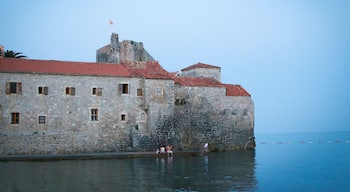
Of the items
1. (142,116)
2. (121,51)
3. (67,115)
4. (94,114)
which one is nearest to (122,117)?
(142,116)

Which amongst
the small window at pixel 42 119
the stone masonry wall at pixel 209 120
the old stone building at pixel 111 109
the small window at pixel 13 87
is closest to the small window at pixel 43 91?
the old stone building at pixel 111 109

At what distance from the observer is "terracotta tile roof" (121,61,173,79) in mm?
37719

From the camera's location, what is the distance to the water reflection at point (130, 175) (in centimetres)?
1980

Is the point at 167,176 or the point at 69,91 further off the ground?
the point at 69,91

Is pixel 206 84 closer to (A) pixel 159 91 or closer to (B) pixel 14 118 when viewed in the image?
(A) pixel 159 91

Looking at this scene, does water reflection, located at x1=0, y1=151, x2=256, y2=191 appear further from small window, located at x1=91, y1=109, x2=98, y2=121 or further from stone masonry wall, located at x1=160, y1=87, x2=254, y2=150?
stone masonry wall, located at x1=160, y1=87, x2=254, y2=150

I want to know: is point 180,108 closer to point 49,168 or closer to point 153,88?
point 153,88

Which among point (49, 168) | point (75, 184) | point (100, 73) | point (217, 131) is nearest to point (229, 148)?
point (217, 131)

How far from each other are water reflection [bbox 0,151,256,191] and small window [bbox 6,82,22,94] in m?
6.39

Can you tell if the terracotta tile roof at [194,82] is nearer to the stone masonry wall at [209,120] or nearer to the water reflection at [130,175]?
the stone masonry wall at [209,120]

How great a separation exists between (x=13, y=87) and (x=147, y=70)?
462 inches

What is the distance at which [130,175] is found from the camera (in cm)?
2386

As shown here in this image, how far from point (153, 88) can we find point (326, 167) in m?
15.4

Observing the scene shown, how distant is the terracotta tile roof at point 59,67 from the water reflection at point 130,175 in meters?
7.91
